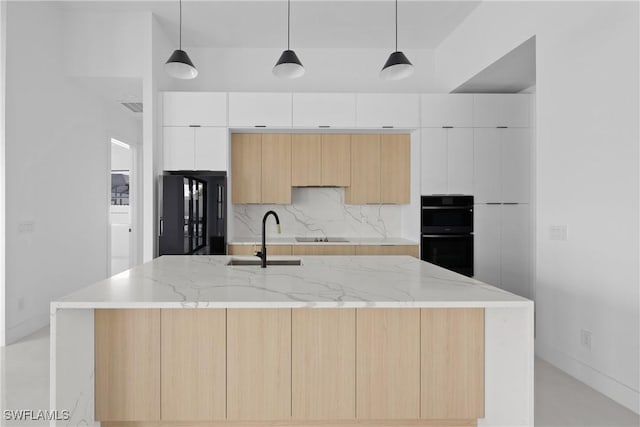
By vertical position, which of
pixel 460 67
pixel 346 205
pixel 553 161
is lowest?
pixel 346 205

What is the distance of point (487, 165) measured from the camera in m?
4.48

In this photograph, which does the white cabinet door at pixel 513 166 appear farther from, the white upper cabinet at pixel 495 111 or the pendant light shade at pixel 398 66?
the pendant light shade at pixel 398 66

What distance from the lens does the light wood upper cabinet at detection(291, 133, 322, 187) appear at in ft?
15.5

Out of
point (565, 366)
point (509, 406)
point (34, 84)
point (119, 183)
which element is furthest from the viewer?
point (119, 183)

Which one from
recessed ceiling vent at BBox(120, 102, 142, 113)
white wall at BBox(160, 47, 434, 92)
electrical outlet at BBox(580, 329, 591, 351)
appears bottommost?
electrical outlet at BBox(580, 329, 591, 351)

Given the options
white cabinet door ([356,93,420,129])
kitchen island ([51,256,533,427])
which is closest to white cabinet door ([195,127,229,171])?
white cabinet door ([356,93,420,129])

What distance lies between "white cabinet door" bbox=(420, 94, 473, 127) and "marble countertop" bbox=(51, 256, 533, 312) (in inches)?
96.0

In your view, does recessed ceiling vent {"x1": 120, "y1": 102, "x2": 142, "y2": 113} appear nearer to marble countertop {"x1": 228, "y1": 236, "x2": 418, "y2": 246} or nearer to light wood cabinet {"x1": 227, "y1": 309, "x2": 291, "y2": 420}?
marble countertop {"x1": 228, "y1": 236, "x2": 418, "y2": 246}

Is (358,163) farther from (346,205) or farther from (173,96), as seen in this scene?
(173,96)

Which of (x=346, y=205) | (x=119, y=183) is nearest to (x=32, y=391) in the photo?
(x=346, y=205)

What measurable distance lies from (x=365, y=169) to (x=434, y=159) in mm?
784

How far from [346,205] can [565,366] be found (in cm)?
288

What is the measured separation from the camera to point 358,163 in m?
4.78

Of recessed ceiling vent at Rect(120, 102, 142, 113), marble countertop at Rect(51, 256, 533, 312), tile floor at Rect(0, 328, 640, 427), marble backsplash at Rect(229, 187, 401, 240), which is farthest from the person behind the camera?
recessed ceiling vent at Rect(120, 102, 142, 113)
